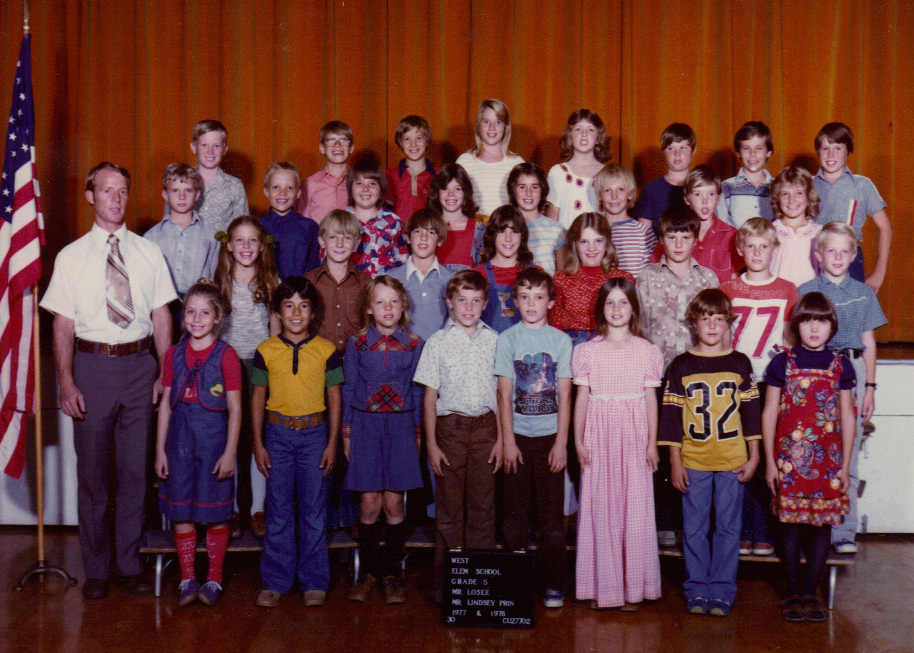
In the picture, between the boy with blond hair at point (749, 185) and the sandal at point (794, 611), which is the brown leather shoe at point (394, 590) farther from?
the boy with blond hair at point (749, 185)

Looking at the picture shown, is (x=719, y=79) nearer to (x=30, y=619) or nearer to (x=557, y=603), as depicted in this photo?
(x=557, y=603)

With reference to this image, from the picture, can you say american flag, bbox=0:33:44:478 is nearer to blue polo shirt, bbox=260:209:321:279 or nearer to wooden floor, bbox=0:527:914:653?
wooden floor, bbox=0:527:914:653

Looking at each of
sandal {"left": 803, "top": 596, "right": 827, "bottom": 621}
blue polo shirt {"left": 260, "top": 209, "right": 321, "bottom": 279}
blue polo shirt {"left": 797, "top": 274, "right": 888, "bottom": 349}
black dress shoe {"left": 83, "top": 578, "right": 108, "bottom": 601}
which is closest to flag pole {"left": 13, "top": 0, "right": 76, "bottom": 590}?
black dress shoe {"left": 83, "top": 578, "right": 108, "bottom": 601}

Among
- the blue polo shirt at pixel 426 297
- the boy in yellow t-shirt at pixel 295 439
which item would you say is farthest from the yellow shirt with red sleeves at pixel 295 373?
the blue polo shirt at pixel 426 297

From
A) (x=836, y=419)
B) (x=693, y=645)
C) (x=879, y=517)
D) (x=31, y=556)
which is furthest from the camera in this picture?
(x=879, y=517)

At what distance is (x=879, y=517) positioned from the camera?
4.67m

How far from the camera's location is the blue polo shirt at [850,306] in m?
3.85

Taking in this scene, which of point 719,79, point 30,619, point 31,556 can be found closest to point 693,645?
point 30,619

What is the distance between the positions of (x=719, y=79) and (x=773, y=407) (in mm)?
2971

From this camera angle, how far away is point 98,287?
149 inches

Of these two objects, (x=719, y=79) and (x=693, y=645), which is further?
(x=719, y=79)

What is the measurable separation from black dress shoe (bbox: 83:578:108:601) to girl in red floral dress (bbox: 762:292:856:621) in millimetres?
2903

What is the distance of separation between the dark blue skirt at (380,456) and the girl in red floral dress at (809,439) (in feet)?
4.94

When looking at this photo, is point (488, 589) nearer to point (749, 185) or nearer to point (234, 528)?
point (234, 528)
